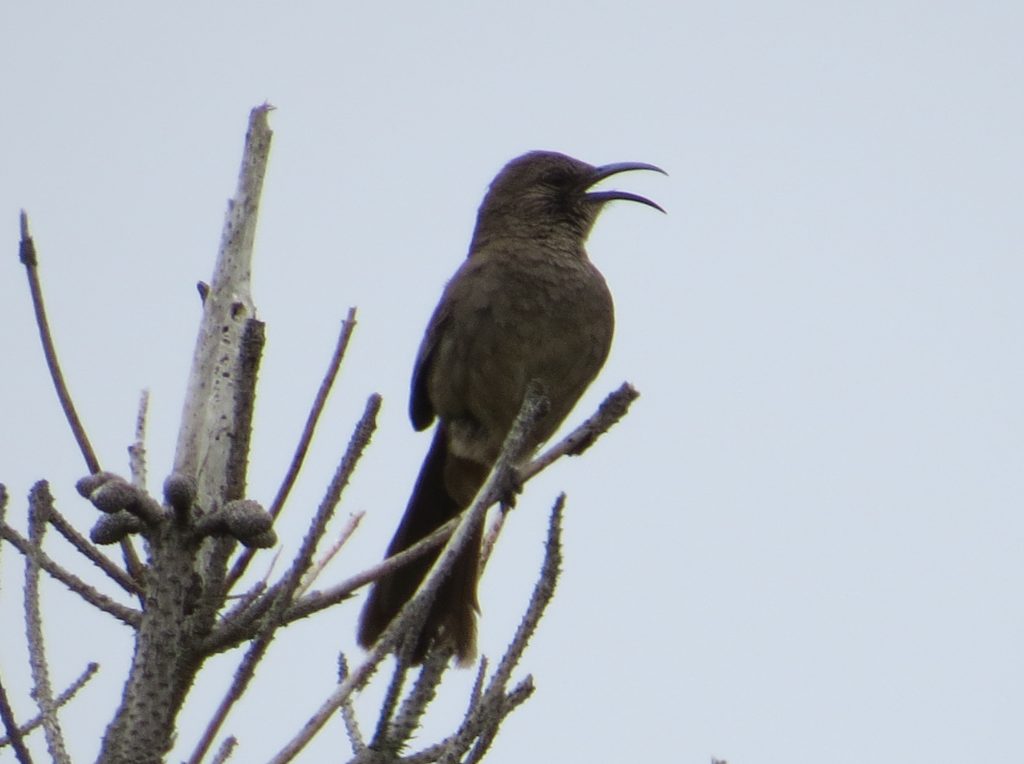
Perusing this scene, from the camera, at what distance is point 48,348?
2539 mm

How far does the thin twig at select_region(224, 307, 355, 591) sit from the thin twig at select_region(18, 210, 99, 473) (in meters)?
0.34

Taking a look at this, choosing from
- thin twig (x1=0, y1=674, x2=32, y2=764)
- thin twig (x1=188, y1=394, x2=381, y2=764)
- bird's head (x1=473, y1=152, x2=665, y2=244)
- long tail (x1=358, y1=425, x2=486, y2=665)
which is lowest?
thin twig (x1=0, y1=674, x2=32, y2=764)

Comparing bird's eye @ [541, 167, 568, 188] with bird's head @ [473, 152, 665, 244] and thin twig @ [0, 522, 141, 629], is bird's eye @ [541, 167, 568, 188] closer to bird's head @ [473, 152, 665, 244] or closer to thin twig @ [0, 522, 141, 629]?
bird's head @ [473, 152, 665, 244]

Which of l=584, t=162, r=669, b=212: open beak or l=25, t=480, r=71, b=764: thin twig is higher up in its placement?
l=584, t=162, r=669, b=212: open beak

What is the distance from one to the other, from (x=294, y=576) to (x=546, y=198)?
13.8ft

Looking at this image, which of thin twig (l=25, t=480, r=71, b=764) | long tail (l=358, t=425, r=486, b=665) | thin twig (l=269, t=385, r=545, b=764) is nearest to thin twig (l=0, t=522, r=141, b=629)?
thin twig (l=25, t=480, r=71, b=764)

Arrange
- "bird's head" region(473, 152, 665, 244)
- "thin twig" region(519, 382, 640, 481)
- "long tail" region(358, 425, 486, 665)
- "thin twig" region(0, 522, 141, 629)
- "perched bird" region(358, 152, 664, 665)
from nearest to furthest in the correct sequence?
"thin twig" region(0, 522, 141, 629) < "thin twig" region(519, 382, 640, 481) < "long tail" region(358, 425, 486, 665) < "perched bird" region(358, 152, 664, 665) < "bird's head" region(473, 152, 665, 244)

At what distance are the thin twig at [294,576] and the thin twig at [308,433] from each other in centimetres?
12

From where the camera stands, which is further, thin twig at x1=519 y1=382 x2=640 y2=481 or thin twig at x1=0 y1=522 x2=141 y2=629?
thin twig at x1=519 y1=382 x2=640 y2=481

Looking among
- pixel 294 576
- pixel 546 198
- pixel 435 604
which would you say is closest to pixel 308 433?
pixel 294 576

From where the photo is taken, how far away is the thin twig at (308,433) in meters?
2.40

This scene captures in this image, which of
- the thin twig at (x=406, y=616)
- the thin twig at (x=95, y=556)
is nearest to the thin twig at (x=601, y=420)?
the thin twig at (x=406, y=616)

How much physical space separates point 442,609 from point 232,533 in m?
2.25

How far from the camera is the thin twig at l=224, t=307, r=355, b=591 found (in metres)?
2.40
